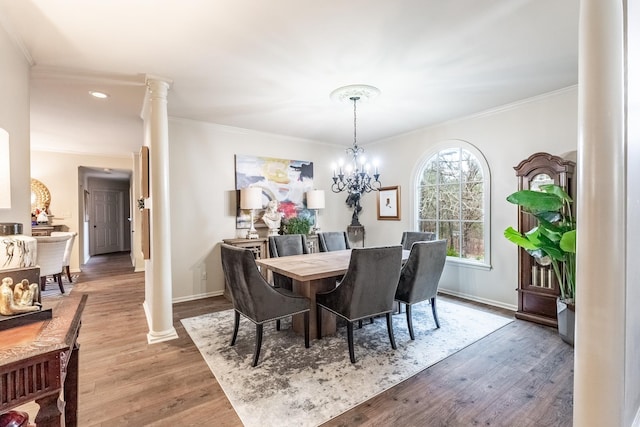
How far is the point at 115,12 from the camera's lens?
73.4 inches

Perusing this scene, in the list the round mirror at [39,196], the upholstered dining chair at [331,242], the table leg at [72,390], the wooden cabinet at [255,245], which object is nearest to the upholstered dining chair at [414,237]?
the upholstered dining chair at [331,242]

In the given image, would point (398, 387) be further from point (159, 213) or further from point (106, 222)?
point (106, 222)

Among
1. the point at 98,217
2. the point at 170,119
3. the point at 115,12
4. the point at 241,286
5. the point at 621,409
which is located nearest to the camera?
the point at 621,409

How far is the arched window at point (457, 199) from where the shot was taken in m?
3.99

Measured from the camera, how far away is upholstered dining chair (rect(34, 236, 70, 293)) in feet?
13.7

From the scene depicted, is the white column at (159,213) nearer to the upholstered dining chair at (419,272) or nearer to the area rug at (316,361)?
the area rug at (316,361)

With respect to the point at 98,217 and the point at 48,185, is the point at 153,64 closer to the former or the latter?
the point at 48,185

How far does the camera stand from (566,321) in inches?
107

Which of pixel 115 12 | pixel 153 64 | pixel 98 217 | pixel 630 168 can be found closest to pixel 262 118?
pixel 153 64

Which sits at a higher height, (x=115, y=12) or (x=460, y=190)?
(x=115, y=12)

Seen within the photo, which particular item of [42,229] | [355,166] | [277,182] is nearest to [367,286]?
[355,166]

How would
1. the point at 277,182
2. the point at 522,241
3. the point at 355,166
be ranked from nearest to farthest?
the point at 522,241 → the point at 355,166 → the point at 277,182

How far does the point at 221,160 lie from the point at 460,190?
3.53 metres

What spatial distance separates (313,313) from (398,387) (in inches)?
41.1
